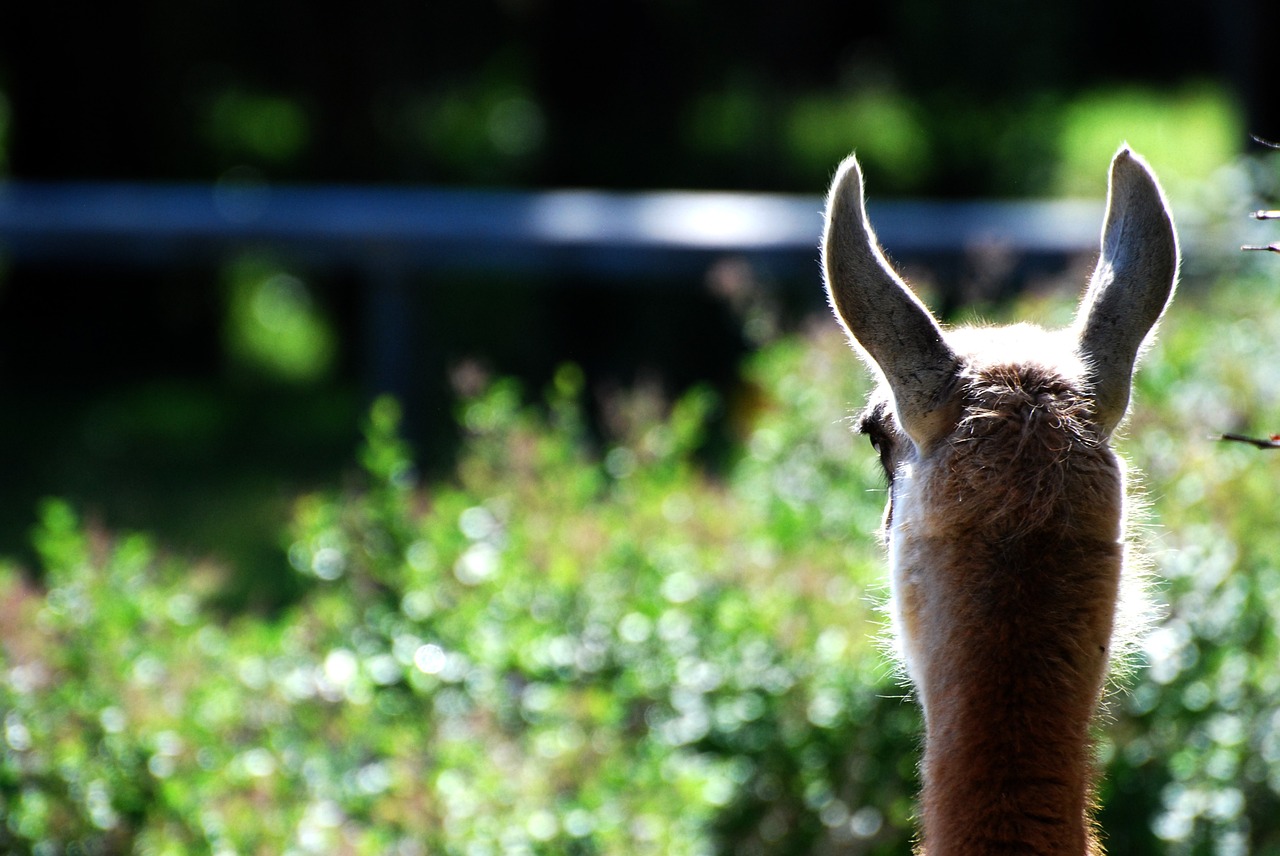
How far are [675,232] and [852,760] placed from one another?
740 cm

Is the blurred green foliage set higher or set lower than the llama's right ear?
lower

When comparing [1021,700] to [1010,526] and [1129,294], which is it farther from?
[1129,294]

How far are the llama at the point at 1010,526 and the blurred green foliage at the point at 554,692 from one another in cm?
136

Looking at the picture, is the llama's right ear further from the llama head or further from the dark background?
the dark background

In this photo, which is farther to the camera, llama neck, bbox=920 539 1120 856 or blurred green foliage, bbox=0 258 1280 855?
blurred green foliage, bbox=0 258 1280 855

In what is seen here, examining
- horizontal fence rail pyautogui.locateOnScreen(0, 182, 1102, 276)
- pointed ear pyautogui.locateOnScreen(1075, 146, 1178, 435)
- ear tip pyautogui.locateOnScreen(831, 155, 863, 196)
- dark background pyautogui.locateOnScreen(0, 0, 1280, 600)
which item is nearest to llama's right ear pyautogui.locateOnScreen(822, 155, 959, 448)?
ear tip pyautogui.locateOnScreen(831, 155, 863, 196)

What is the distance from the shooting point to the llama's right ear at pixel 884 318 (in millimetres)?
2477

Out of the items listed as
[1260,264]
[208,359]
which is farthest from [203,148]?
[1260,264]

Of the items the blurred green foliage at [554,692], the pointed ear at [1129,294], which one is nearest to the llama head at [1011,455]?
the pointed ear at [1129,294]

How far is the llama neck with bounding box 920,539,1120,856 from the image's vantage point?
2.45 meters

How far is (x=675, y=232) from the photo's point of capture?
11.2 meters

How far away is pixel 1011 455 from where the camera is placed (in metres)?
2.48

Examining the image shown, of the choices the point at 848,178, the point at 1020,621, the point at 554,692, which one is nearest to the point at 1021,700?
the point at 1020,621

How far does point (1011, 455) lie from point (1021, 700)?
0.40m
